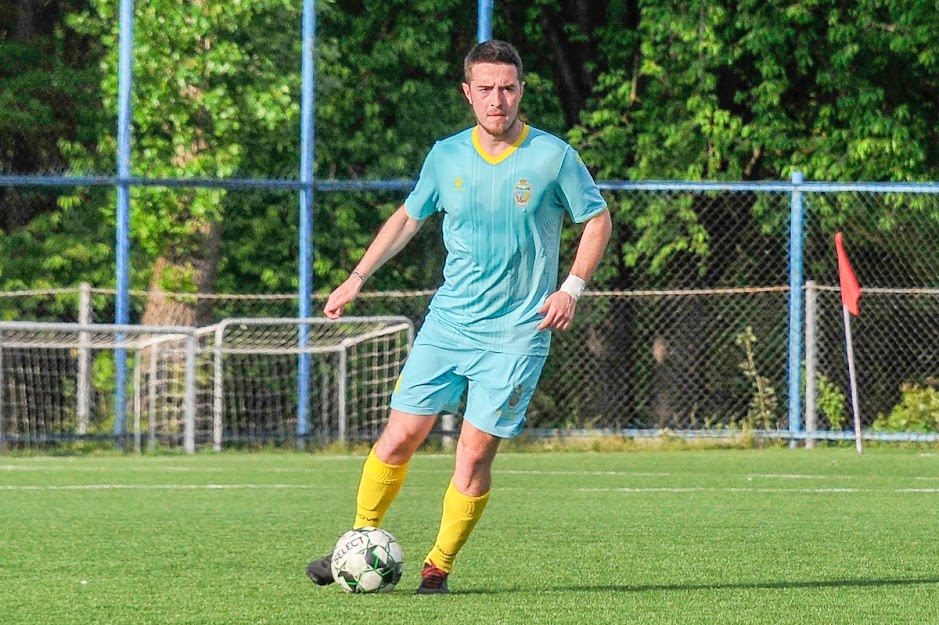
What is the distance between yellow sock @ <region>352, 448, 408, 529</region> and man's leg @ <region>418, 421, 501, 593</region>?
195 mm

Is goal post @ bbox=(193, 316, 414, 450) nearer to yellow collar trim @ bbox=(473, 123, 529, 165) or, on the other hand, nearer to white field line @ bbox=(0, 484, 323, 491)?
white field line @ bbox=(0, 484, 323, 491)

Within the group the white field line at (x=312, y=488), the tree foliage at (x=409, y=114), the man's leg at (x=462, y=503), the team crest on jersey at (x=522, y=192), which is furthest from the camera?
the tree foliage at (x=409, y=114)

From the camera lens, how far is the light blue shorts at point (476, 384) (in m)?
5.66

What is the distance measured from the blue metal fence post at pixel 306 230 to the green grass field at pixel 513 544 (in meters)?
2.24

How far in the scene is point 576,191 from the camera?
5684 millimetres

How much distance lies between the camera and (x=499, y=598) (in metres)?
5.55

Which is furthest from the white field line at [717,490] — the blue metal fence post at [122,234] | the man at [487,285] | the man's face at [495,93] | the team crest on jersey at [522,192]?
the blue metal fence post at [122,234]

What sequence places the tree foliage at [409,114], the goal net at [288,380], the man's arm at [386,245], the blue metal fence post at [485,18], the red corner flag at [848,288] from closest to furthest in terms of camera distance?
the man's arm at [386,245]
the red corner flag at [848,288]
the goal net at [288,380]
the blue metal fence post at [485,18]
the tree foliage at [409,114]

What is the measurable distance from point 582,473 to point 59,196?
35.0 feet

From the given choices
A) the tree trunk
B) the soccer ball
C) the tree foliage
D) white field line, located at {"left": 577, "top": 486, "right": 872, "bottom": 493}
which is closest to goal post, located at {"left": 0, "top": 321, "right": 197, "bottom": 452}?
the tree foliage

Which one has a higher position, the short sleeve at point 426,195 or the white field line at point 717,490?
the short sleeve at point 426,195

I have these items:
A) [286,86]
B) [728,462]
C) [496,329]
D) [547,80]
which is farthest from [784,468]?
[547,80]

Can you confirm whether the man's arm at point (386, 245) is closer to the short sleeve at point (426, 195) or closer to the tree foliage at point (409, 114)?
the short sleeve at point (426, 195)

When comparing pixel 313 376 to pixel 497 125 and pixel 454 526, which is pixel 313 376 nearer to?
pixel 454 526
